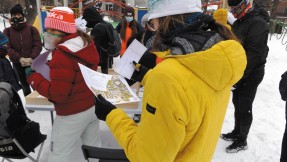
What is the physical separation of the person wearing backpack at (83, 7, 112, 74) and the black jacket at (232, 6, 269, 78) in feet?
7.08

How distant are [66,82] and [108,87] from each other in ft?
1.58

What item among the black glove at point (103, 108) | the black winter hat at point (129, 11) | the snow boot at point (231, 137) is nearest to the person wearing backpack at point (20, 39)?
the black winter hat at point (129, 11)

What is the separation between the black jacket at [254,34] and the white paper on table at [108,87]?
1.68 metres

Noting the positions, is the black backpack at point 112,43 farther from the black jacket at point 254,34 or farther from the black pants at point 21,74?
the black jacket at point 254,34

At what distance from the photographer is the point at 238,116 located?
3.55 m

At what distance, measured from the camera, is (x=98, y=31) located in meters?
4.15

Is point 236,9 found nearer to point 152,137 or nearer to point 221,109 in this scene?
point 221,109

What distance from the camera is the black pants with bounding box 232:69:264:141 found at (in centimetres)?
311

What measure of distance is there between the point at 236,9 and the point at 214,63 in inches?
90.8

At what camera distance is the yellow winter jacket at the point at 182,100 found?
37.5 inches

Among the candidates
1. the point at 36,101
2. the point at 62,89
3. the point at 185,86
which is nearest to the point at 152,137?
the point at 185,86

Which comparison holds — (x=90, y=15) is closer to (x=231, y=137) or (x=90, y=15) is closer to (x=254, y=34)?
(x=254, y=34)

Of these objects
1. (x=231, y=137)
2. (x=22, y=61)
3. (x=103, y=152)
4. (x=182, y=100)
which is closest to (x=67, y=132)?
(x=103, y=152)

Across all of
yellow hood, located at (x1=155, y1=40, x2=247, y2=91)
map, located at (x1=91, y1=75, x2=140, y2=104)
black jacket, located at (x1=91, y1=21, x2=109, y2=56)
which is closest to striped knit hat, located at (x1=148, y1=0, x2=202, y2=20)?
yellow hood, located at (x1=155, y1=40, x2=247, y2=91)
